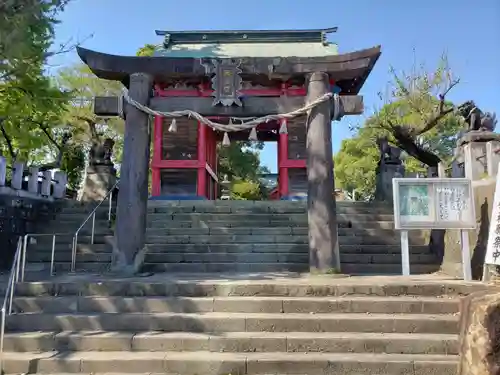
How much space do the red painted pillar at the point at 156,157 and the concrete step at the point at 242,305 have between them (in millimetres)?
8688

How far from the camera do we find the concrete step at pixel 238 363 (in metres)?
4.12

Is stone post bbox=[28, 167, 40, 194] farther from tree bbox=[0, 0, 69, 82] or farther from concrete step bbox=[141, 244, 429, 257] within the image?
concrete step bbox=[141, 244, 429, 257]

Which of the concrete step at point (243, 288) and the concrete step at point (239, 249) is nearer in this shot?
the concrete step at point (243, 288)

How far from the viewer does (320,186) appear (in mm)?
6621

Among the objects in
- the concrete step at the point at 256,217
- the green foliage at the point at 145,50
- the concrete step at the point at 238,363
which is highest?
the green foliage at the point at 145,50

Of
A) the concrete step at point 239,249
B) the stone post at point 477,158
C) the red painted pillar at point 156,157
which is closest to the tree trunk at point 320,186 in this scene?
the concrete step at point 239,249

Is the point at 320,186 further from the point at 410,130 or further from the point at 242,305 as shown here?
the point at 410,130

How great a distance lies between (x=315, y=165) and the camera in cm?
671

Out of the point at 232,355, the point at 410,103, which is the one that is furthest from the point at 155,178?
the point at 410,103

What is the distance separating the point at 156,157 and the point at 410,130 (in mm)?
10113

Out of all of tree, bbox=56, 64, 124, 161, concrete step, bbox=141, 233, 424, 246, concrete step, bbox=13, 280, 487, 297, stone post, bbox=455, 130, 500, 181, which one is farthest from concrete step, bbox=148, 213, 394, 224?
tree, bbox=56, 64, 124, 161

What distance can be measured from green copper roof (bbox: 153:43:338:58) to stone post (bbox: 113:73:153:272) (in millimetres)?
10862

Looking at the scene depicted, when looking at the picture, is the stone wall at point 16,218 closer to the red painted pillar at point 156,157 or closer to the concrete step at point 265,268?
the concrete step at point 265,268

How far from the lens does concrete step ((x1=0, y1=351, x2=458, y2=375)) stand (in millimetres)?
4121
